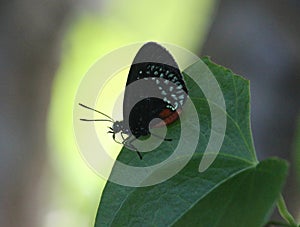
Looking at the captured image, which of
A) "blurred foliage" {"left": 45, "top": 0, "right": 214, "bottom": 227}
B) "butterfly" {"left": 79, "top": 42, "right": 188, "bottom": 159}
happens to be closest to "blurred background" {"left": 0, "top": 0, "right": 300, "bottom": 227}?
"blurred foliage" {"left": 45, "top": 0, "right": 214, "bottom": 227}

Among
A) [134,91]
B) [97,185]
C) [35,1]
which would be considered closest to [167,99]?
[134,91]

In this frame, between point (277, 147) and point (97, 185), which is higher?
point (277, 147)

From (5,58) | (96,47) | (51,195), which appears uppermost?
(96,47)

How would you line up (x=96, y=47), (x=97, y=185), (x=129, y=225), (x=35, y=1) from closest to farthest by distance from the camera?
(x=129, y=225)
(x=97, y=185)
(x=96, y=47)
(x=35, y=1)

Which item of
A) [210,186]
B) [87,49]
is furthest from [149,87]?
[87,49]

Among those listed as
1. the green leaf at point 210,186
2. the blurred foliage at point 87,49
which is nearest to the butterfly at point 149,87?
the green leaf at point 210,186

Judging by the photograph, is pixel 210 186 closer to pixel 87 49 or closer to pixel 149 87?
pixel 149 87

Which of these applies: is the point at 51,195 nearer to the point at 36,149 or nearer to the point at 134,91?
the point at 36,149

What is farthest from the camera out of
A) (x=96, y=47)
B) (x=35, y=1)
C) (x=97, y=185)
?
(x=35, y=1)
